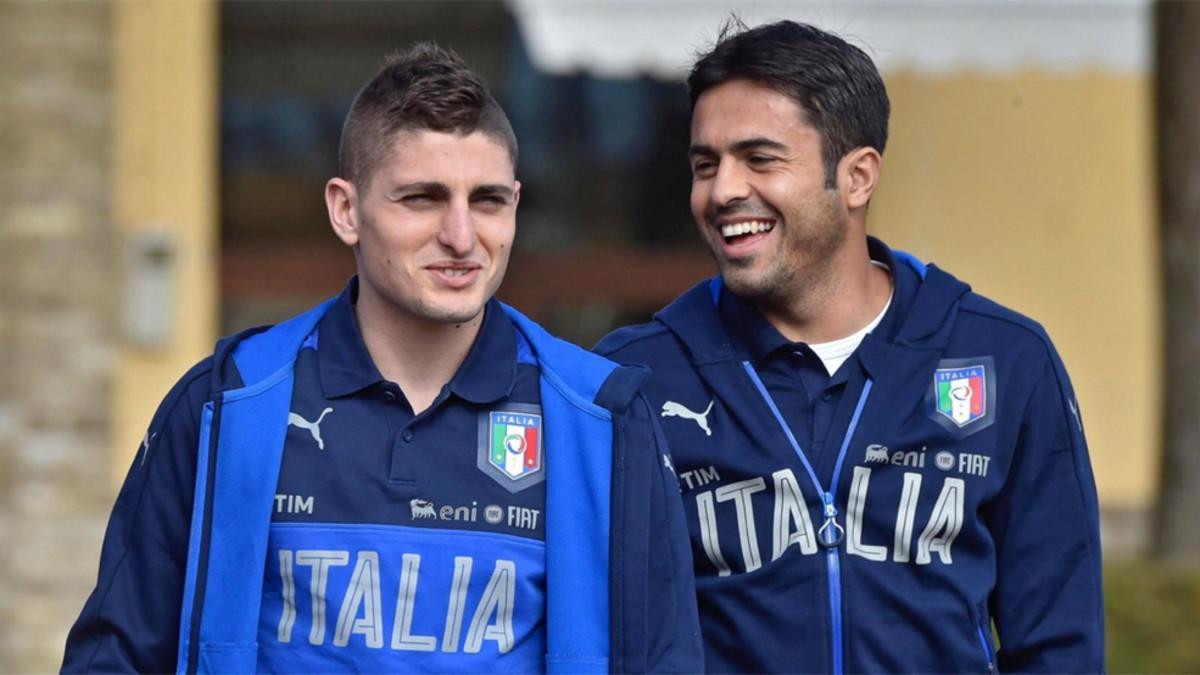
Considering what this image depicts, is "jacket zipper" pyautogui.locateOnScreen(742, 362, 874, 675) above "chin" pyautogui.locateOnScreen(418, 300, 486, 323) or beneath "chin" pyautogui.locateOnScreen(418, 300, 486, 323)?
beneath

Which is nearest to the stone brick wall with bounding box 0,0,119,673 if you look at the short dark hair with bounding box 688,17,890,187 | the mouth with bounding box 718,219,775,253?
the short dark hair with bounding box 688,17,890,187

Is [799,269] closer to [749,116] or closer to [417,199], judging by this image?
[749,116]

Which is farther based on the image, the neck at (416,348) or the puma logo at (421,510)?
the neck at (416,348)

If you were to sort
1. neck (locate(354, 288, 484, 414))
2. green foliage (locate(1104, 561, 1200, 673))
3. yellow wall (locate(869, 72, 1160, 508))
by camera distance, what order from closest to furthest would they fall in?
neck (locate(354, 288, 484, 414)) < green foliage (locate(1104, 561, 1200, 673)) < yellow wall (locate(869, 72, 1160, 508))

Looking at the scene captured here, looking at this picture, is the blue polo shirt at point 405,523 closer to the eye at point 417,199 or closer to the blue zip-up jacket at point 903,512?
the eye at point 417,199

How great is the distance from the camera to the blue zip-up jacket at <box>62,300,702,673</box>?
9.82 ft

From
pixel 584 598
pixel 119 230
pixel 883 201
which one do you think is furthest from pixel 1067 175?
pixel 584 598

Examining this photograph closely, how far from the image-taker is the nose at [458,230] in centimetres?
307

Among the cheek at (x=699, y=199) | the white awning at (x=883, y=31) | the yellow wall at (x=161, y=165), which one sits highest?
the white awning at (x=883, y=31)

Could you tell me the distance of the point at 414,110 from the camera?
10.4 ft

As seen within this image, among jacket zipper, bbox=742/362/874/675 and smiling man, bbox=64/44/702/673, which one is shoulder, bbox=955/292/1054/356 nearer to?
jacket zipper, bbox=742/362/874/675

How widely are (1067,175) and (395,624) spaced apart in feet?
23.2

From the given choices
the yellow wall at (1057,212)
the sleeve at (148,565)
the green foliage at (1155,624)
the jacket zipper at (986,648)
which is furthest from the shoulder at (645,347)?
the yellow wall at (1057,212)

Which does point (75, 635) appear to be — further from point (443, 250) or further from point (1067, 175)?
point (1067, 175)
